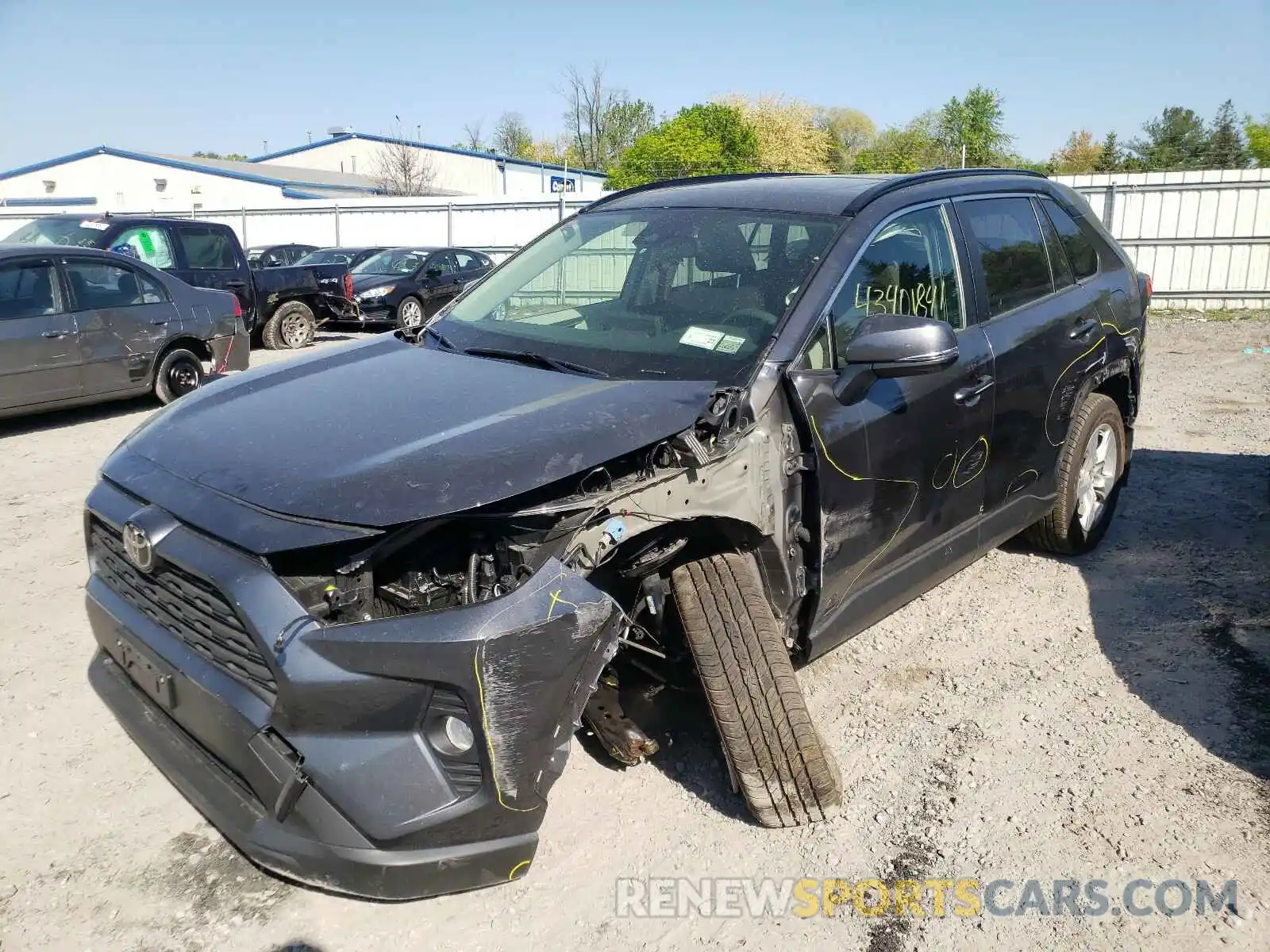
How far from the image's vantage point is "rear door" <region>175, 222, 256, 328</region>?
11.6 m

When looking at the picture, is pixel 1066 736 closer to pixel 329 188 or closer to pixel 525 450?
pixel 525 450

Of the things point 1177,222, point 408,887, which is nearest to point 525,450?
point 408,887

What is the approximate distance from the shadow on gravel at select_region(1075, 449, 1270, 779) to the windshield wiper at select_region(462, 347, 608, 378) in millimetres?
2531

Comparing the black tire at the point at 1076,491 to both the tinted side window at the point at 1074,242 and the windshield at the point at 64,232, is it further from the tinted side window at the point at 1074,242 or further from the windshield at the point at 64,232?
the windshield at the point at 64,232

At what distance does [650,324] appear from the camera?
346 cm

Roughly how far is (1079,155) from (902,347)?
61.4m

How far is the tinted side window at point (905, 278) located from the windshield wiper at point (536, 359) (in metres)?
0.86

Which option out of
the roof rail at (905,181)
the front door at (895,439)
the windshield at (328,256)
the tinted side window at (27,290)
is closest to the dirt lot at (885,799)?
the front door at (895,439)

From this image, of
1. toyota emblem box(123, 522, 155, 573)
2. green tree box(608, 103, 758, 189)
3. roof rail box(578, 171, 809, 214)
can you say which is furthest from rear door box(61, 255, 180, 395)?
green tree box(608, 103, 758, 189)

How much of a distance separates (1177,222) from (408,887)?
18407 millimetres

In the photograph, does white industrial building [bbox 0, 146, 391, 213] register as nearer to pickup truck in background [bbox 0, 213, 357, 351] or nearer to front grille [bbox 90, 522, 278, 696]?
pickup truck in background [bbox 0, 213, 357, 351]

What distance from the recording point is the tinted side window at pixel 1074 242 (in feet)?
15.6

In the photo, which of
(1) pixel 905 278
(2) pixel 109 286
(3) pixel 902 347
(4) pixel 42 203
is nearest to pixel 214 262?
(2) pixel 109 286

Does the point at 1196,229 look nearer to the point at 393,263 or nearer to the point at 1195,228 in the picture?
the point at 1195,228
